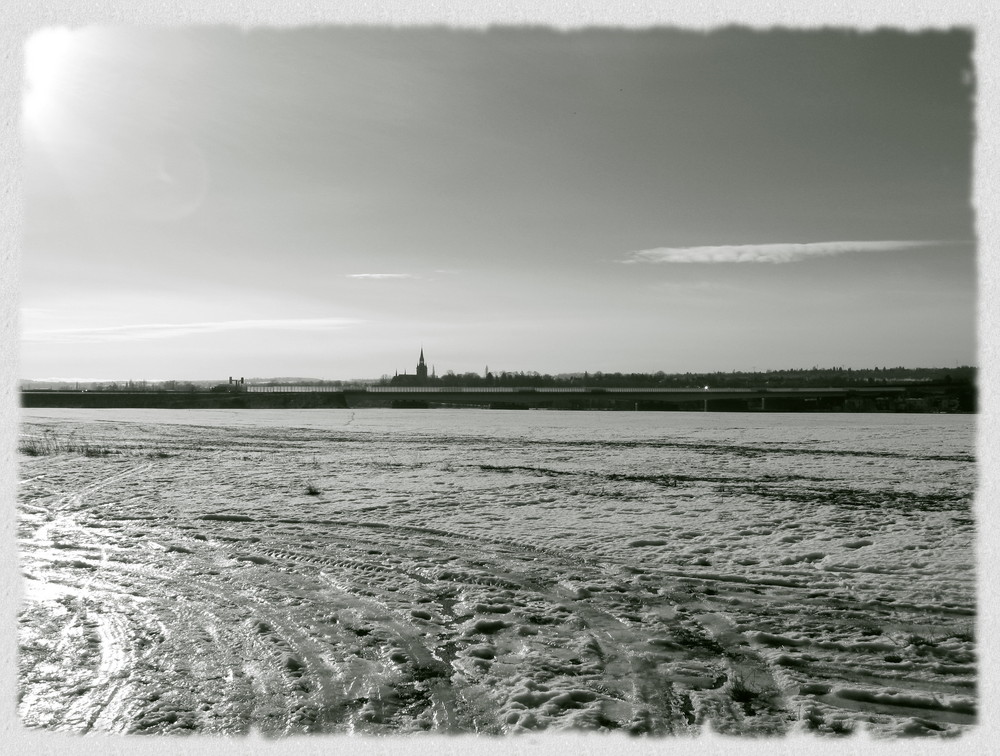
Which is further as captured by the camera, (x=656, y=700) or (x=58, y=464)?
(x=58, y=464)

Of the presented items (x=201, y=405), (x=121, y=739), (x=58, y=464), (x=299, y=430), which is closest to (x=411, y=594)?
(x=121, y=739)

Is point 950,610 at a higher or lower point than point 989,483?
lower

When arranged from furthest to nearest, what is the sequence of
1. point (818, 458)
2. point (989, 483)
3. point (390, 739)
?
point (818, 458) < point (989, 483) < point (390, 739)

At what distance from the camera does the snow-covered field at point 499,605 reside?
4781mm

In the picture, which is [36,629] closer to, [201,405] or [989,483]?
[989,483]

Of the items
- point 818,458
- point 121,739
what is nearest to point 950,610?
point 121,739

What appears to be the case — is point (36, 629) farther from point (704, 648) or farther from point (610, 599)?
point (704, 648)

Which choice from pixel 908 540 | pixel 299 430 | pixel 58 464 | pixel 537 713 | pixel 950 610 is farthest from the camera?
pixel 299 430

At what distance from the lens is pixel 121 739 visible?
4.31m

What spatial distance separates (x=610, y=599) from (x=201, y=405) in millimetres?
66326

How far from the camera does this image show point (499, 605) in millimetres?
7012

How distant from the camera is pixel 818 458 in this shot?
20.5 metres

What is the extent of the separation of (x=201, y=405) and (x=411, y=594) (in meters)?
65.1

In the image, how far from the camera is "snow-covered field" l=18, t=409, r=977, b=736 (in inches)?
188
